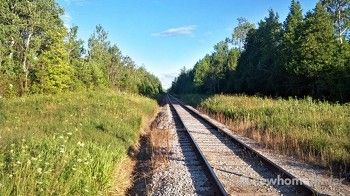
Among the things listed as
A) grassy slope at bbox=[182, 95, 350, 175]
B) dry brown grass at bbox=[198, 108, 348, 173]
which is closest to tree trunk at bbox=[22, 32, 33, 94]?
grassy slope at bbox=[182, 95, 350, 175]

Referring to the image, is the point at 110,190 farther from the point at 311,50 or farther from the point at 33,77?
the point at 33,77

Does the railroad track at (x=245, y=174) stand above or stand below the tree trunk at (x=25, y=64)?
below

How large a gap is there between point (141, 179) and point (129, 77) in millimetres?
89787

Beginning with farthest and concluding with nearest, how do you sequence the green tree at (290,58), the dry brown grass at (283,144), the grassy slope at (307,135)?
the green tree at (290,58) < the dry brown grass at (283,144) < the grassy slope at (307,135)

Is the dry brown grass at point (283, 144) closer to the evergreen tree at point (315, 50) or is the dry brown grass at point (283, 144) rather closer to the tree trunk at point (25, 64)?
the evergreen tree at point (315, 50)

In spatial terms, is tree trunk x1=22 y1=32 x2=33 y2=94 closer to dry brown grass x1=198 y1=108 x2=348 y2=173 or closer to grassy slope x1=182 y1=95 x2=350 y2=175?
grassy slope x1=182 y1=95 x2=350 y2=175

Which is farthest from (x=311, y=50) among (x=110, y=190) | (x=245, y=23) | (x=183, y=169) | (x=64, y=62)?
(x=245, y=23)

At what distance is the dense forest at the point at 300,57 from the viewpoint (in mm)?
41844

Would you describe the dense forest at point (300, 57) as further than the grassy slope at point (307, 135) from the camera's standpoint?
Yes

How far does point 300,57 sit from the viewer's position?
45281mm

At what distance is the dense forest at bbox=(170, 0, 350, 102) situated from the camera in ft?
137

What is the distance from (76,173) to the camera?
7.54 meters

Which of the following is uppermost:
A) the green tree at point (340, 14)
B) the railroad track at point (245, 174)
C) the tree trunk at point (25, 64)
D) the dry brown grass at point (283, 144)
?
the green tree at point (340, 14)

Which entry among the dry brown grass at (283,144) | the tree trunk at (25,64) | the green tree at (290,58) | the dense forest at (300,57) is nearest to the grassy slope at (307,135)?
the dry brown grass at (283,144)
